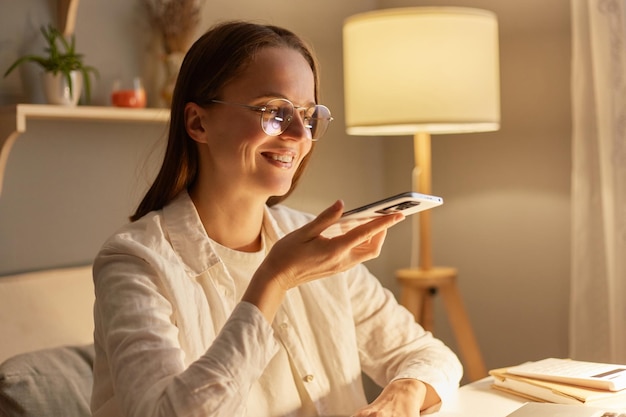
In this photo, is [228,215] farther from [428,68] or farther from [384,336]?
[428,68]

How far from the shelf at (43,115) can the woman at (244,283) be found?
63 cm

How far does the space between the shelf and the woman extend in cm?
63

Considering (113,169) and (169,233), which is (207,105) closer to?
(169,233)

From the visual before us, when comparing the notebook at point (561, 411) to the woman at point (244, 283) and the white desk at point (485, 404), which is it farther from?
the woman at point (244, 283)

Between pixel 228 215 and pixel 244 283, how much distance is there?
132mm

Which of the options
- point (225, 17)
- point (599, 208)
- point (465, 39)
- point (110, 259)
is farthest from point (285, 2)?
point (110, 259)

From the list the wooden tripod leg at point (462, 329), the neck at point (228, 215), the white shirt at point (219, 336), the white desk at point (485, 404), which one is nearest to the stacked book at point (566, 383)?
the white desk at point (485, 404)

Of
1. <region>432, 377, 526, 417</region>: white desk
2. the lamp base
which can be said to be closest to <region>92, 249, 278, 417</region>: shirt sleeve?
<region>432, 377, 526, 417</region>: white desk

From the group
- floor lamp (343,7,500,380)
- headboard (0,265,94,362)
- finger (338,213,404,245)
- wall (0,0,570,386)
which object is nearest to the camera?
finger (338,213,404,245)

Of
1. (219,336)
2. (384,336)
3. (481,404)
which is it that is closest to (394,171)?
(384,336)

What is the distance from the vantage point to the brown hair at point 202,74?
1526 mm

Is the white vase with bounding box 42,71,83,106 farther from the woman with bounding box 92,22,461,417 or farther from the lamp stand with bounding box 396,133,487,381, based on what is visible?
the lamp stand with bounding box 396,133,487,381

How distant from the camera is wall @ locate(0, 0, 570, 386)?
7.56 ft

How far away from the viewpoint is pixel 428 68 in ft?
8.21
